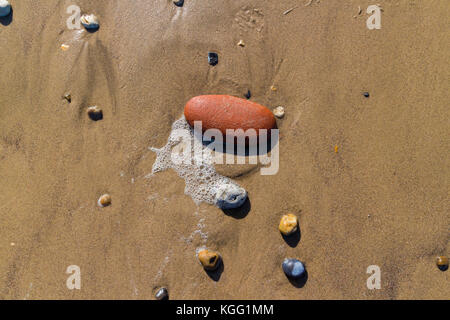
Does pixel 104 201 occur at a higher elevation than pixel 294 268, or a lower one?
higher

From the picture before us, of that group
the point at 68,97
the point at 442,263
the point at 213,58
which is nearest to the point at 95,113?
the point at 68,97

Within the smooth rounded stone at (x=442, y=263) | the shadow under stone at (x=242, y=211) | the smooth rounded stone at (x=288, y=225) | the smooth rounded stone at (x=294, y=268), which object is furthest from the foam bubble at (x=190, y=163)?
the smooth rounded stone at (x=442, y=263)

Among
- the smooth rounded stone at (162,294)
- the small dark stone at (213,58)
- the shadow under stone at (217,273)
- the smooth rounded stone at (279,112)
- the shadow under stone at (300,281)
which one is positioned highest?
the small dark stone at (213,58)

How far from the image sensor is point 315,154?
10.9 feet

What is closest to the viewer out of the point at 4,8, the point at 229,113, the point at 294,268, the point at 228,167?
the point at 294,268

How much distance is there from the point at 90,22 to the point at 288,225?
11.2 ft

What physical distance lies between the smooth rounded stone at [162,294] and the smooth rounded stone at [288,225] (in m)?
1.52

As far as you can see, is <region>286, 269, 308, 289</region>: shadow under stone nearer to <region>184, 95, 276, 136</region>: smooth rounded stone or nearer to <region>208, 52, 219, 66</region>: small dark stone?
<region>184, 95, 276, 136</region>: smooth rounded stone

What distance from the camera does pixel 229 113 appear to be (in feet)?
10.7

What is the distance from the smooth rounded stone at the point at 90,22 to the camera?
3.46 metres

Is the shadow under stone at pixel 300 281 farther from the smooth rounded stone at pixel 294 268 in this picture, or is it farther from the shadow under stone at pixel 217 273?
the shadow under stone at pixel 217 273

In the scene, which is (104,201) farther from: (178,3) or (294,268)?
(178,3)
